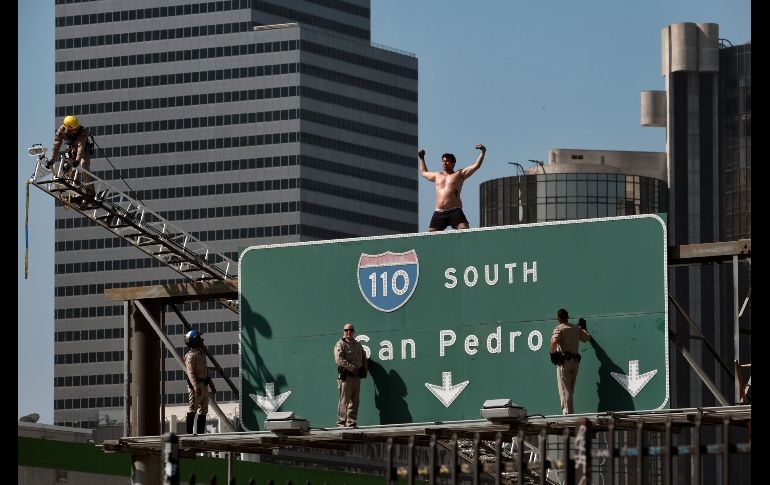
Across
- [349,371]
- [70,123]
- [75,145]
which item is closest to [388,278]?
[349,371]

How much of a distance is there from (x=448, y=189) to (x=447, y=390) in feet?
10.9

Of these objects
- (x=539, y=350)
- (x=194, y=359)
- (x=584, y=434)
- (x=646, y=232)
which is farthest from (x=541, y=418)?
(x=584, y=434)

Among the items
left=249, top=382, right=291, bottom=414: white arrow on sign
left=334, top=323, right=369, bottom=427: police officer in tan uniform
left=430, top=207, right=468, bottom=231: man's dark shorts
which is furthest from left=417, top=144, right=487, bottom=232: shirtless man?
left=249, top=382, right=291, bottom=414: white arrow on sign

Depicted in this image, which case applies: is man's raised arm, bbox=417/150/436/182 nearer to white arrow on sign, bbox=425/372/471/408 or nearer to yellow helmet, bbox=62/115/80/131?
white arrow on sign, bbox=425/372/471/408

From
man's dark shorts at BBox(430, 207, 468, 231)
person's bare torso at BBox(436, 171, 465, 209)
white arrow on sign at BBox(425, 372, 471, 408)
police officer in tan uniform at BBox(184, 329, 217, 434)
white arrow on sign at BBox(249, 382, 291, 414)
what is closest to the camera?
white arrow on sign at BBox(425, 372, 471, 408)

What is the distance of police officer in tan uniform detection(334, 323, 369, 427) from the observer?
29188 mm

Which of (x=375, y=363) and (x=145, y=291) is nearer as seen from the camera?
(x=375, y=363)

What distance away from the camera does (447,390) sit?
Result: 95.5 feet

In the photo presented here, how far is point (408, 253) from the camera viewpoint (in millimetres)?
29516

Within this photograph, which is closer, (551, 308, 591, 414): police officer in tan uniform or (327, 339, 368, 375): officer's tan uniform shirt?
(551, 308, 591, 414): police officer in tan uniform

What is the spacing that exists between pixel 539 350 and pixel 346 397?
10.5ft

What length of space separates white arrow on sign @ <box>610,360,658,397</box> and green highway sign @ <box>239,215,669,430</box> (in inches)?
0.7

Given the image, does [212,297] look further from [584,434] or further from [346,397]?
[584,434]

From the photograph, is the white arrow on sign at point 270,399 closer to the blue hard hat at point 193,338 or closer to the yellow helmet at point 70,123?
the blue hard hat at point 193,338
